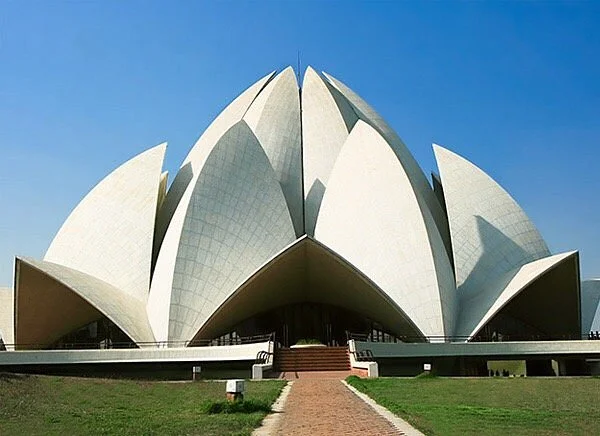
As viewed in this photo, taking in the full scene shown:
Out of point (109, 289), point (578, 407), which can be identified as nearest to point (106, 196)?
point (109, 289)

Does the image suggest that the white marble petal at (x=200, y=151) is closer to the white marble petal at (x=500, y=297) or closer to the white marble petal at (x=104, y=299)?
the white marble petal at (x=104, y=299)

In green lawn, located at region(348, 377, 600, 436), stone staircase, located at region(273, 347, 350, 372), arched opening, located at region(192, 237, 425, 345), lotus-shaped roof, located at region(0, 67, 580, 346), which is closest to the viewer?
green lawn, located at region(348, 377, 600, 436)

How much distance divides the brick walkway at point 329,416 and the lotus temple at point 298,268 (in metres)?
7.08

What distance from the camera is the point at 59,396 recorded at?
453 inches

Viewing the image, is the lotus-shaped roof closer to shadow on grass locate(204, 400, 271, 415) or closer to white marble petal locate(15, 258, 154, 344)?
white marble petal locate(15, 258, 154, 344)

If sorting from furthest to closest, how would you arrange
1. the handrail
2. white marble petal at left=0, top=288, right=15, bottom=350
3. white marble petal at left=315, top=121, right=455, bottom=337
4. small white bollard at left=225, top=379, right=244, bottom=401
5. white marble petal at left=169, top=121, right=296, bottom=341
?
white marble petal at left=0, top=288, right=15, bottom=350
white marble petal at left=315, top=121, right=455, bottom=337
white marble petal at left=169, top=121, right=296, bottom=341
the handrail
small white bollard at left=225, top=379, right=244, bottom=401

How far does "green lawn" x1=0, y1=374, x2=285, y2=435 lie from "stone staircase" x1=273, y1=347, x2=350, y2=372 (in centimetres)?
613

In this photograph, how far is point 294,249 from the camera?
2312 centimetres

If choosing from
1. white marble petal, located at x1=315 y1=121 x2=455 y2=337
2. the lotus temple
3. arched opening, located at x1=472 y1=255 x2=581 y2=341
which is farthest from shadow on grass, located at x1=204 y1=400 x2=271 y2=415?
arched opening, located at x1=472 y1=255 x2=581 y2=341

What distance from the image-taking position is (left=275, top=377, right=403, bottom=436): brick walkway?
7676 millimetres

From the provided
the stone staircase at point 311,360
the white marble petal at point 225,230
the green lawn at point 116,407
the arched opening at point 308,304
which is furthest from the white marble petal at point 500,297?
the green lawn at point 116,407

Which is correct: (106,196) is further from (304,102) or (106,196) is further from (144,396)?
(144,396)

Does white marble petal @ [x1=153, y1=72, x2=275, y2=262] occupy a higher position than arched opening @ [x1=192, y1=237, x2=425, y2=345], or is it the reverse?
white marble petal @ [x1=153, y1=72, x2=275, y2=262]

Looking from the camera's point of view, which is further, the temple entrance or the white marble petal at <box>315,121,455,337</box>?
the temple entrance
